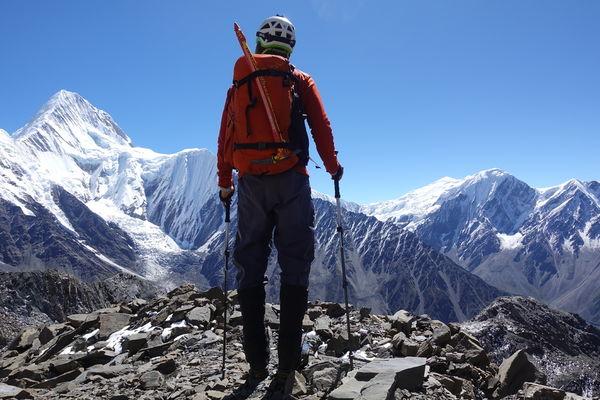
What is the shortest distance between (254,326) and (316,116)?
3471mm

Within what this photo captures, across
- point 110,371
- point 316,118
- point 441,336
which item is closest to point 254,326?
point 316,118

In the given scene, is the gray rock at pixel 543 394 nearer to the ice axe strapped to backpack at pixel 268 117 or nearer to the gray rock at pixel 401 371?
the gray rock at pixel 401 371

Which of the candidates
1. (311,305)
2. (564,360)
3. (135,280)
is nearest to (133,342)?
(311,305)

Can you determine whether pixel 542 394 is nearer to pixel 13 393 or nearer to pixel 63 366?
pixel 13 393

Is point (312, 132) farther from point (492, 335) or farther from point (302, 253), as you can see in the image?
point (492, 335)

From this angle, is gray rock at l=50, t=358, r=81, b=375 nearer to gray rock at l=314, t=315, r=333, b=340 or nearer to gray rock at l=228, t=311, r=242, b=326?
gray rock at l=228, t=311, r=242, b=326

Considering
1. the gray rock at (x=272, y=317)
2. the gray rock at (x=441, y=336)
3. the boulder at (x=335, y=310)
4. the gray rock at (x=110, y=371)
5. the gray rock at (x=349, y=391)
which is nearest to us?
the gray rock at (x=349, y=391)

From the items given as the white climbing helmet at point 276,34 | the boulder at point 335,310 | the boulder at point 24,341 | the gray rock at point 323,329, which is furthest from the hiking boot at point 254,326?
the boulder at point 24,341

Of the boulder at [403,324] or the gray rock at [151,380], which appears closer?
the gray rock at [151,380]

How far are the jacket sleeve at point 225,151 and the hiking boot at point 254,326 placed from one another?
2.03 m

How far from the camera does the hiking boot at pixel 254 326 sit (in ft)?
27.3

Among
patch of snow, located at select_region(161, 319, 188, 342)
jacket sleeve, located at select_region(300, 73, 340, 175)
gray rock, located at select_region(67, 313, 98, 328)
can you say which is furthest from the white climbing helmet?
gray rock, located at select_region(67, 313, 98, 328)

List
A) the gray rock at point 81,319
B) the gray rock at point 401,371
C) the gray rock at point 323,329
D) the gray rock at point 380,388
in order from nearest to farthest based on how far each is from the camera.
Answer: the gray rock at point 380,388 < the gray rock at point 401,371 < the gray rock at point 323,329 < the gray rock at point 81,319

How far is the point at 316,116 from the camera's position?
8.06 metres
